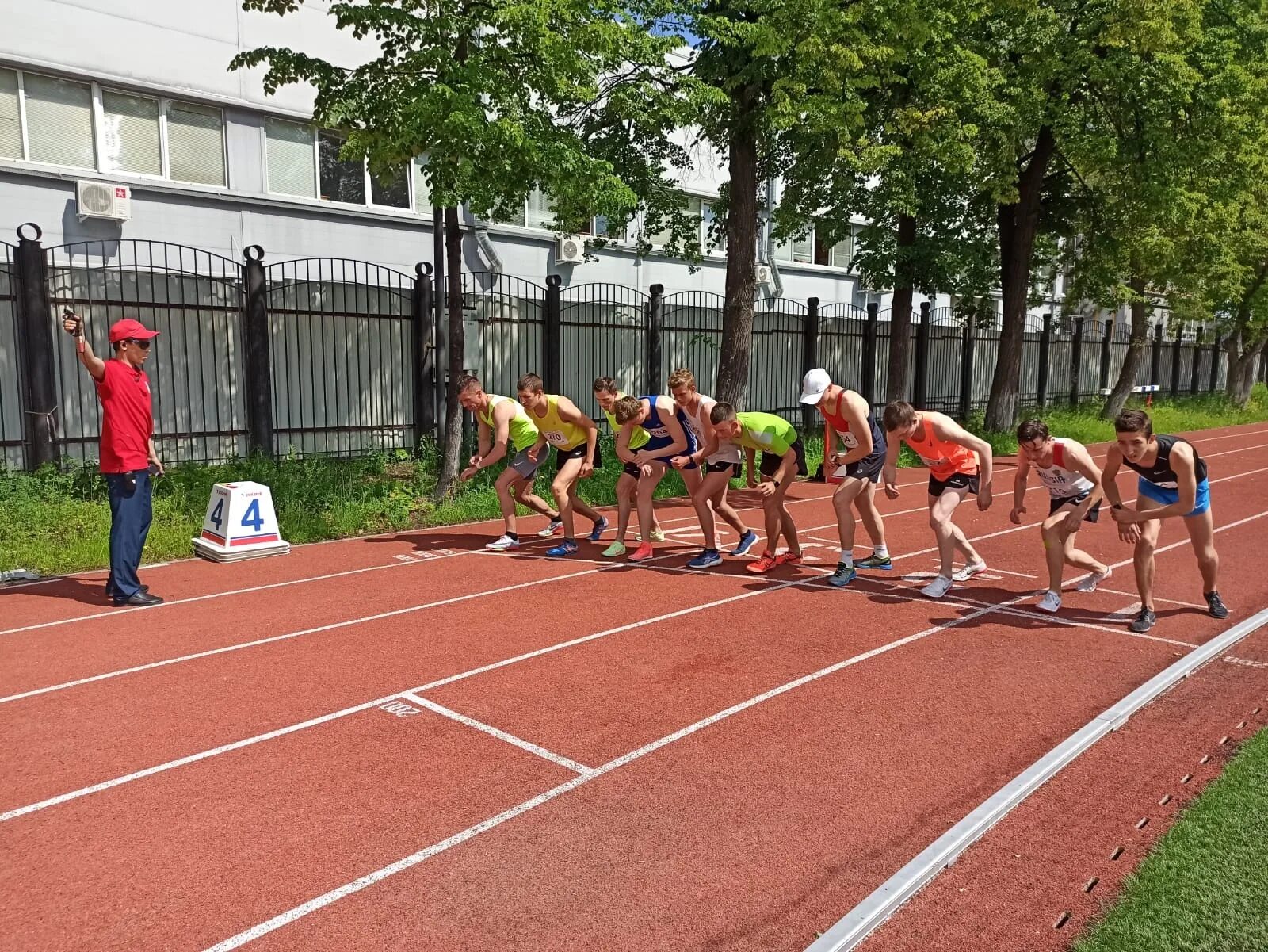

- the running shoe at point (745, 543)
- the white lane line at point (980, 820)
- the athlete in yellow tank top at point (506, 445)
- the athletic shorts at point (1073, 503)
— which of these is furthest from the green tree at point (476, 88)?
the white lane line at point (980, 820)

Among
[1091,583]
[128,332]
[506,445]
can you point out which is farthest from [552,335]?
[1091,583]

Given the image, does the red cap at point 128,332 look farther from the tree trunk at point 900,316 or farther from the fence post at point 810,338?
the fence post at point 810,338

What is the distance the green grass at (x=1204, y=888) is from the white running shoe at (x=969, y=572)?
430cm

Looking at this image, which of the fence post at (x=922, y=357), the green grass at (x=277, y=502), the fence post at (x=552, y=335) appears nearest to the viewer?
the green grass at (x=277, y=502)

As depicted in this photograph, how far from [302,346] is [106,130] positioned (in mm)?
4346

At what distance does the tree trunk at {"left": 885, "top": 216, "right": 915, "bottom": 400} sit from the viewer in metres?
17.7

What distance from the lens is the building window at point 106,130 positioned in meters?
13.5

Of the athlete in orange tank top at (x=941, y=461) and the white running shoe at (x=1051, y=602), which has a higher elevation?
the athlete in orange tank top at (x=941, y=461)

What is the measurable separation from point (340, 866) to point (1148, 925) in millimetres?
3081

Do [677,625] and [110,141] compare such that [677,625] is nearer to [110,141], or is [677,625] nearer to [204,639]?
[204,639]

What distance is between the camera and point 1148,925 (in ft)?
11.4

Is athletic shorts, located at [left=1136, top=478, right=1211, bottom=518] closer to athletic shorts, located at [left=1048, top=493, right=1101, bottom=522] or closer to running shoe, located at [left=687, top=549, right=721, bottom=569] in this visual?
athletic shorts, located at [left=1048, top=493, right=1101, bottom=522]

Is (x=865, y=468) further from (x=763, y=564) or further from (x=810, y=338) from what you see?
(x=810, y=338)

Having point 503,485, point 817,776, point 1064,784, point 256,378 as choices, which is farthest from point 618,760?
point 256,378
